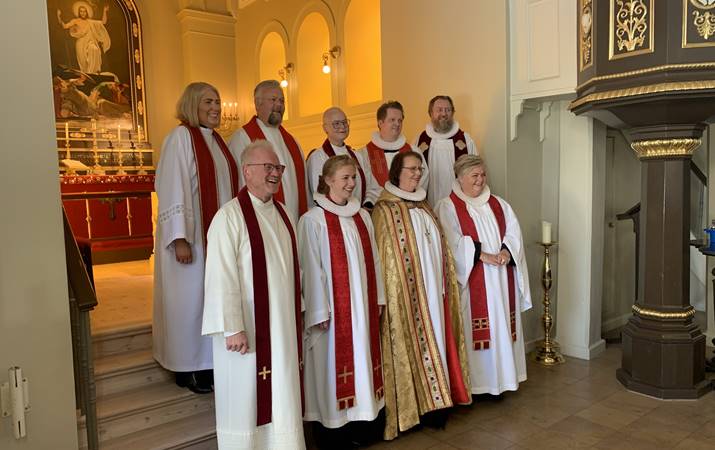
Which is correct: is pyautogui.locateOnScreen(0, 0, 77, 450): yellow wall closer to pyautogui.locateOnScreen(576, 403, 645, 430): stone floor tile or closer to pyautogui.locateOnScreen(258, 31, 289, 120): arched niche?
pyautogui.locateOnScreen(576, 403, 645, 430): stone floor tile

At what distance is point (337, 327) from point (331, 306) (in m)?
0.13

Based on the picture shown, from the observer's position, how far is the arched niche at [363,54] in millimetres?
8102

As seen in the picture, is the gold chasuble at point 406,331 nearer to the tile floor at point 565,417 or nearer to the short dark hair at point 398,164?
the short dark hair at point 398,164

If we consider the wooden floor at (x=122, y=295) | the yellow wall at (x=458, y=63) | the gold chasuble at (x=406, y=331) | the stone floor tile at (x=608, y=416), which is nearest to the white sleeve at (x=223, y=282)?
the gold chasuble at (x=406, y=331)

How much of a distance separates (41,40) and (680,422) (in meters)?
4.34

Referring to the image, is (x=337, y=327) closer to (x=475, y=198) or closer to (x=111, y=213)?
(x=475, y=198)

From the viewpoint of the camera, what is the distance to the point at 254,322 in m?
2.90

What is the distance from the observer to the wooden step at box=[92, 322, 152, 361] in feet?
12.8

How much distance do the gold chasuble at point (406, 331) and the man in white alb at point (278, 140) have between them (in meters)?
0.61

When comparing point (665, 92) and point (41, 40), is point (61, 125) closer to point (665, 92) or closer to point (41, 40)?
point (41, 40)

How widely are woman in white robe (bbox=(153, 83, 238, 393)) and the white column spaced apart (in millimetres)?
3251

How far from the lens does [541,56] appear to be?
478 cm

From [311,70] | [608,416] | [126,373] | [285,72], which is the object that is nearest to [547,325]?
[608,416]

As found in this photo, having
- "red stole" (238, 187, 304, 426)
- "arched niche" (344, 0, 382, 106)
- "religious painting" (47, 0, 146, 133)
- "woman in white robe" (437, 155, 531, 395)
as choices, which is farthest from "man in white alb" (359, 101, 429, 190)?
"religious painting" (47, 0, 146, 133)
